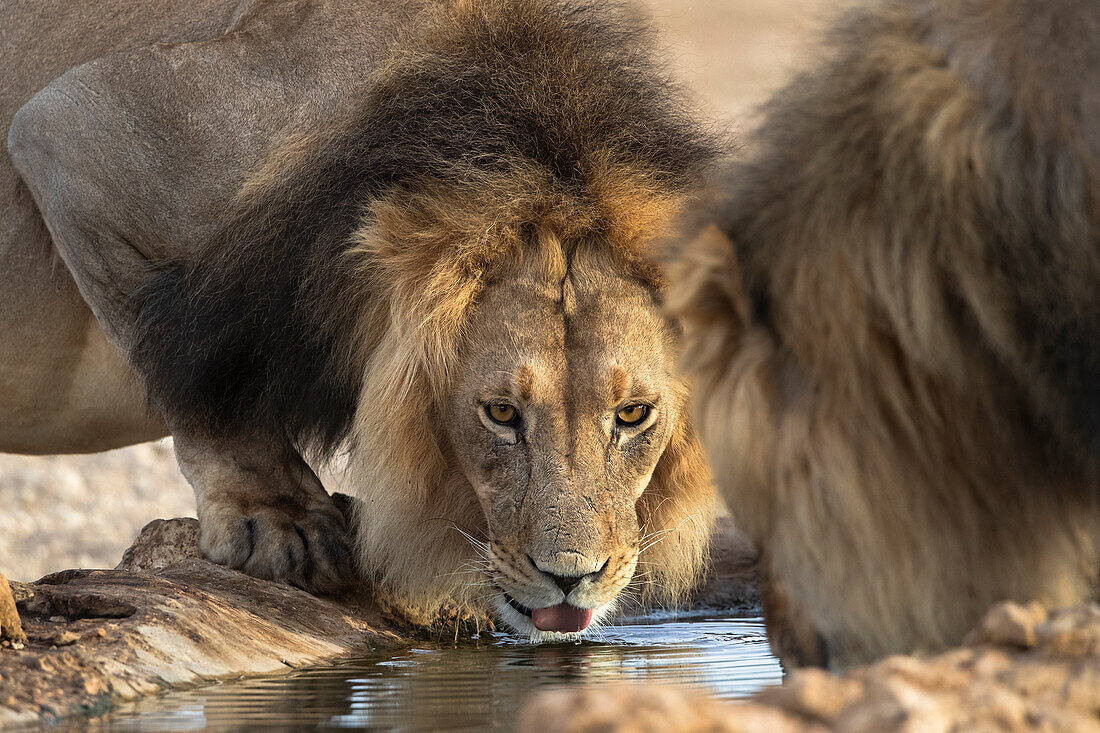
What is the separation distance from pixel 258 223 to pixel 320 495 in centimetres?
91

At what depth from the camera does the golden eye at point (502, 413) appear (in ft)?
11.3

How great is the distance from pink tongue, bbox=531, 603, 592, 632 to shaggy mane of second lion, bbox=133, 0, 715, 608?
A: 42 cm

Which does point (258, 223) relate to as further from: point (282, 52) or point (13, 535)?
point (13, 535)

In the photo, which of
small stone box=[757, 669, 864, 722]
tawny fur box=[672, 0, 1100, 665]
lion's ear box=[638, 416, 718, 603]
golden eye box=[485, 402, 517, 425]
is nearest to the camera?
small stone box=[757, 669, 864, 722]

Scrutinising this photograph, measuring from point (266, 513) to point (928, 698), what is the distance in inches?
108

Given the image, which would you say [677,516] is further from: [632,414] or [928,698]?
[928,698]

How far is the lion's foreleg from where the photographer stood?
12.8ft

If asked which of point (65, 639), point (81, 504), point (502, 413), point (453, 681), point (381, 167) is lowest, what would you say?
point (453, 681)

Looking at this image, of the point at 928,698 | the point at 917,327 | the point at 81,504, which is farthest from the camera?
the point at 81,504

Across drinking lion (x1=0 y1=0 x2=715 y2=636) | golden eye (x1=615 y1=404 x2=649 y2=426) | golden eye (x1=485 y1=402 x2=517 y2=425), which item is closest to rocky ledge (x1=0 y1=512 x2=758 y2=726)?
drinking lion (x1=0 y1=0 x2=715 y2=636)

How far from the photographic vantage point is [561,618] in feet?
11.4

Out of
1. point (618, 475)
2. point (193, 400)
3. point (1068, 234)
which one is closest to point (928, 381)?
point (1068, 234)

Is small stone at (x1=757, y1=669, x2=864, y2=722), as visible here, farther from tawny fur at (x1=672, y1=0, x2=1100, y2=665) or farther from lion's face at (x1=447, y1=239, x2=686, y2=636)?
lion's face at (x1=447, y1=239, x2=686, y2=636)

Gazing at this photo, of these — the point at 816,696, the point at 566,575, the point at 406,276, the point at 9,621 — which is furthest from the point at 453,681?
the point at 816,696
